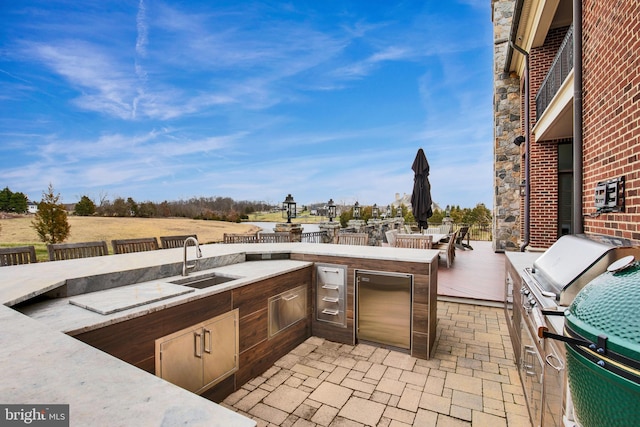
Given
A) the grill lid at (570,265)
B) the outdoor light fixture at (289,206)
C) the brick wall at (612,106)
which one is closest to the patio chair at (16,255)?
the grill lid at (570,265)

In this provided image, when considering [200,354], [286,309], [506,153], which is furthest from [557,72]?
[200,354]

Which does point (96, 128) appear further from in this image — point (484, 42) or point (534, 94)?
point (484, 42)

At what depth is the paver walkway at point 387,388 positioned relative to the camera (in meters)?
2.25

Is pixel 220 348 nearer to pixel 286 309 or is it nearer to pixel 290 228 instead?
pixel 286 309

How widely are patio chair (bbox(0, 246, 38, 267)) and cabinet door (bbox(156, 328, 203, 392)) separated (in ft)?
7.72

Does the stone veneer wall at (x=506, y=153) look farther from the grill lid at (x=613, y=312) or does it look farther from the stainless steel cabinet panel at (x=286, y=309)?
the grill lid at (x=613, y=312)

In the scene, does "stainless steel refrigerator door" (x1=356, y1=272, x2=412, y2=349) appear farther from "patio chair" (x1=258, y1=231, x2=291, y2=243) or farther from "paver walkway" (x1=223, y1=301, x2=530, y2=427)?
"patio chair" (x1=258, y1=231, x2=291, y2=243)

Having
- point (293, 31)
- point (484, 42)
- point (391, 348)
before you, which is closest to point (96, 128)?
point (293, 31)

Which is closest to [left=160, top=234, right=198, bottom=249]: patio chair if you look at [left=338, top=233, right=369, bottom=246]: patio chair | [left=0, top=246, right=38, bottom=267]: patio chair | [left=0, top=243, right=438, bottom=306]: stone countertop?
[left=0, top=243, right=438, bottom=306]: stone countertop

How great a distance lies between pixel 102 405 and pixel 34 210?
10410 millimetres

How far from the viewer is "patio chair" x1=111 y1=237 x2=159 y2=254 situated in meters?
3.79

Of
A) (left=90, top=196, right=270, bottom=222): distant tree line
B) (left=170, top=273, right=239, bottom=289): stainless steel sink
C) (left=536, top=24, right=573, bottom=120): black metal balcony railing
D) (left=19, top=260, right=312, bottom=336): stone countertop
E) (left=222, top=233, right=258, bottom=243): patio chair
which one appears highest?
(left=536, top=24, right=573, bottom=120): black metal balcony railing

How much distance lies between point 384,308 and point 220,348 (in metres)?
1.77

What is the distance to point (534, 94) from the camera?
6.53 metres
